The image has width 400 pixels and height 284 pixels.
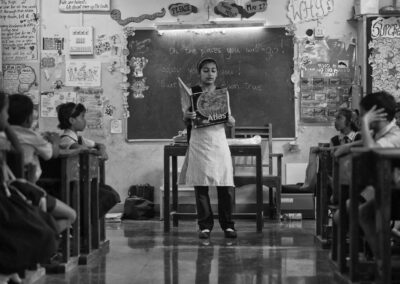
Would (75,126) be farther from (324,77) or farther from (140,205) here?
(324,77)

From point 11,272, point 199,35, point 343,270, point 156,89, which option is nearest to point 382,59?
point 199,35

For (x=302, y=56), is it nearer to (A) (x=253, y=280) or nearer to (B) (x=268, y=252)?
(B) (x=268, y=252)

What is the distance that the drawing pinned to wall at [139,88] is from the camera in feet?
25.4

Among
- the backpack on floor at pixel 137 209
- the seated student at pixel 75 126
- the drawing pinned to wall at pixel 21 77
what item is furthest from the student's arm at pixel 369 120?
the drawing pinned to wall at pixel 21 77

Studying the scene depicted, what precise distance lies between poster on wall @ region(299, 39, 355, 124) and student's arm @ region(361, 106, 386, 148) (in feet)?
13.8

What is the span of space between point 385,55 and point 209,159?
2.99m

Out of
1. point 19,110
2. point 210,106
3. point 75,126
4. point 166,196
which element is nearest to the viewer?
point 19,110

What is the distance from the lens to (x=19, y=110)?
132 inches

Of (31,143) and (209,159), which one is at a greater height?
(31,143)

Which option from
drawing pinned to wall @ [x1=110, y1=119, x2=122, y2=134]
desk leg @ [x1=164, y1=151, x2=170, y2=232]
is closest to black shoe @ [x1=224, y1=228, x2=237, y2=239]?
desk leg @ [x1=164, y1=151, x2=170, y2=232]

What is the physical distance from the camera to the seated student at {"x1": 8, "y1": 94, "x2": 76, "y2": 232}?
3232 millimetres

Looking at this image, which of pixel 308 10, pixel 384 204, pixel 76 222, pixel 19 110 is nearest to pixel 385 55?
pixel 308 10

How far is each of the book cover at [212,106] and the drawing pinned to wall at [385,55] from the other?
2.74 meters

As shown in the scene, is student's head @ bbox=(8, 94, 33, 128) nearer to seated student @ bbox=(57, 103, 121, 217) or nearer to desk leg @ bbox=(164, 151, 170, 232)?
seated student @ bbox=(57, 103, 121, 217)
